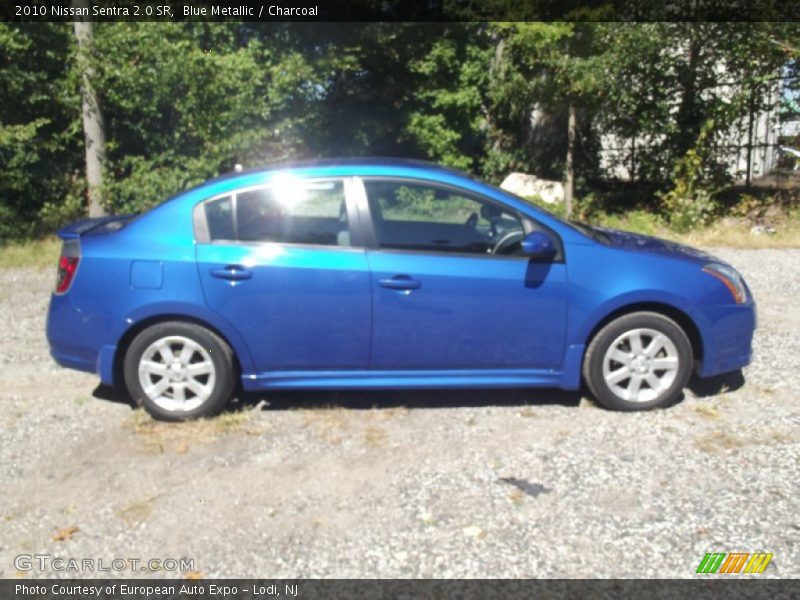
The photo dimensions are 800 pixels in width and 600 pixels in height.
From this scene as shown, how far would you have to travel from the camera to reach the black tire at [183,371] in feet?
16.9

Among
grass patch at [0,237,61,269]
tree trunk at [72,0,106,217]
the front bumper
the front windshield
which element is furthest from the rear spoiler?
tree trunk at [72,0,106,217]

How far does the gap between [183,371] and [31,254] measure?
779cm

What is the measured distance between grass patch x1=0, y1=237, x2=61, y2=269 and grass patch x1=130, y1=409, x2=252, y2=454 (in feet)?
22.6

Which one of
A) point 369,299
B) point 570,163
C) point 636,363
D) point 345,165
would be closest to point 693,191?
point 570,163

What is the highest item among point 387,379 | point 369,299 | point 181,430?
point 369,299

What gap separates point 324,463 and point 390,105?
11.3 meters

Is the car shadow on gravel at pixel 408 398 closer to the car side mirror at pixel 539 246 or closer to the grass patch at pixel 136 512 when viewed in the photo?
the car side mirror at pixel 539 246

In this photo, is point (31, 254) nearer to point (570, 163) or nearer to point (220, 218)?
point (220, 218)

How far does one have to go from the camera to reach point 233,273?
509cm

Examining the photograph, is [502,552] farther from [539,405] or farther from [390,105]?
[390,105]

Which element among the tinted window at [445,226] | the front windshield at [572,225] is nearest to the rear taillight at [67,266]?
the tinted window at [445,226]

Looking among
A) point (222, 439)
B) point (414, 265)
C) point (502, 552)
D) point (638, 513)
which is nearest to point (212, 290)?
point (222, 439)

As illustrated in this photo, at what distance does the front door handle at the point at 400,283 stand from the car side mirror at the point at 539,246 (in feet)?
2.25

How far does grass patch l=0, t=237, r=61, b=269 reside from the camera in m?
11.4
